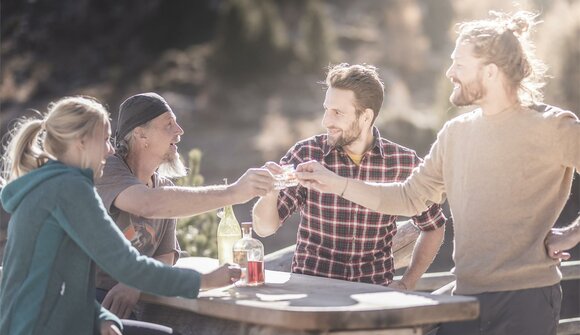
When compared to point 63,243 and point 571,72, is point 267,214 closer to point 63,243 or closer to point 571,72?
point 63,243

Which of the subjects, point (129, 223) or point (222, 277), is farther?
point (129, 223)

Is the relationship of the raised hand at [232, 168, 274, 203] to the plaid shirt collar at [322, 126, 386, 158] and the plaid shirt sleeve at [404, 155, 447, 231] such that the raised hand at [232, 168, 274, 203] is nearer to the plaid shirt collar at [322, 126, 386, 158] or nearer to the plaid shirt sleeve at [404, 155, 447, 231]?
the plaid shirt collar at [322, 126, 386, 158]

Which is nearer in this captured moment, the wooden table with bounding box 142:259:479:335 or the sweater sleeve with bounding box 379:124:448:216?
the wooden table with bounding box 142:259:479:335

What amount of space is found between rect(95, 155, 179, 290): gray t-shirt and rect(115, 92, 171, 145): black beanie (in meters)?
0.16

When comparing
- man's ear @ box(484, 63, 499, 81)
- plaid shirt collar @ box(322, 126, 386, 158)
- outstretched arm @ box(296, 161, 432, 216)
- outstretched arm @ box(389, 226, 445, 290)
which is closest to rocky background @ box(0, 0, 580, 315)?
outstretched arm @ box(389, 226, 445, 290)

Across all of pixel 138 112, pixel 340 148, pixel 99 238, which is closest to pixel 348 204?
pixel 340 148

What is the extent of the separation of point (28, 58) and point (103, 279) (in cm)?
1952

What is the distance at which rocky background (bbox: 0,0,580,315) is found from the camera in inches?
720

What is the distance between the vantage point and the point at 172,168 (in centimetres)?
489

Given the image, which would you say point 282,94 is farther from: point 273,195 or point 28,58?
point 273,195

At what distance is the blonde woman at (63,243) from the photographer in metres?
3.44

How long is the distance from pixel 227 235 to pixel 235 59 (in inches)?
652

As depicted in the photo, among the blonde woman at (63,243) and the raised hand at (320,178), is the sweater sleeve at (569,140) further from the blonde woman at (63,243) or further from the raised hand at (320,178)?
the blonde woman at (63,243)

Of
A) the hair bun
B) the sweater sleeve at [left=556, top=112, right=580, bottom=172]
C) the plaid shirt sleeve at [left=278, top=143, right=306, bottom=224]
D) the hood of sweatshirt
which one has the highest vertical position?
the hair bun
